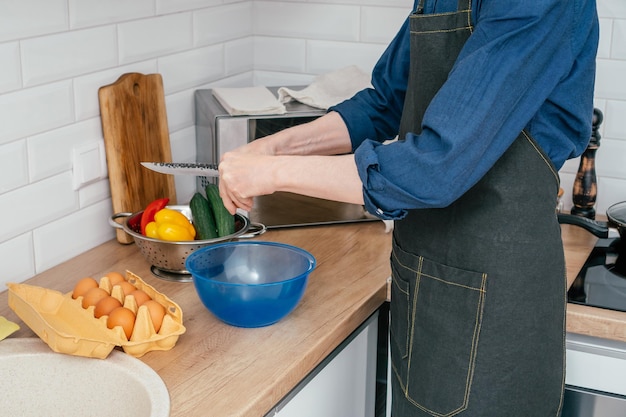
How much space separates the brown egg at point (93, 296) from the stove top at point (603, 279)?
2.64ft

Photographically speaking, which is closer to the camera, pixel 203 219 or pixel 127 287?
pixel 127 287

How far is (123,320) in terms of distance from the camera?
1271 millimetres

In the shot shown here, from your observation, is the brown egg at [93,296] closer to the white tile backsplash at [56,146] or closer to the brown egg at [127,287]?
the brown egg at [127,287]

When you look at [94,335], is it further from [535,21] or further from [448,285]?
[535,21]

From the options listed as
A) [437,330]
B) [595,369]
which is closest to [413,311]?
[437,330]

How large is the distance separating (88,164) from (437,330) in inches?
30.3

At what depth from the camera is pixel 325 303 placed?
4.84 feet

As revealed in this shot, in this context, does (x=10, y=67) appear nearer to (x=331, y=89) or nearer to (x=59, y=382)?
(x=59, y=382)

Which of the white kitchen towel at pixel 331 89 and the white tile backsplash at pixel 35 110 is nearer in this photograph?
the white tile backsplash at pixel 35 110

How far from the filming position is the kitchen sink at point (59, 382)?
1.22 m

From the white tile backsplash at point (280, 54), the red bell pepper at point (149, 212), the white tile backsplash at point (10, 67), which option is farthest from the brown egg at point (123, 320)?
the white tile backsplash at point (280, 54)

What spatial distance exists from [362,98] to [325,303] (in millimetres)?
370

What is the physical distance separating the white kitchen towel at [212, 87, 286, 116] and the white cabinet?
514 mm

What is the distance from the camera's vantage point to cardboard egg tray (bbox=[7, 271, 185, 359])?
1.21 m
